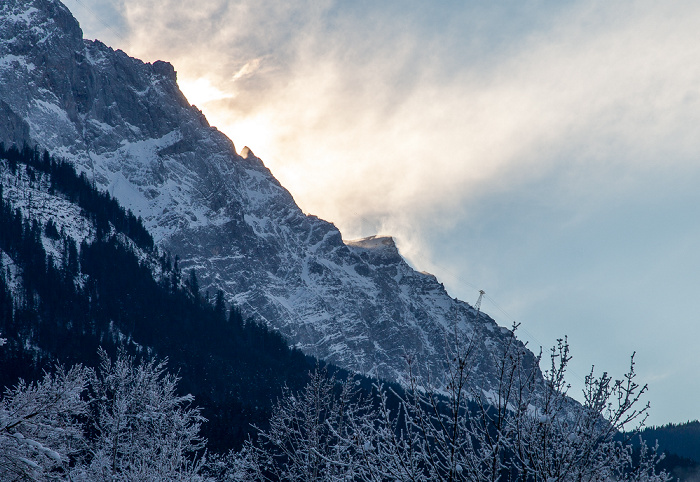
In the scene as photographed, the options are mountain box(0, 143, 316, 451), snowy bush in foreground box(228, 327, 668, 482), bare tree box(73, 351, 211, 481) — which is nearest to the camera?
snowy bush in foreground box(228, 327, 668, 482)

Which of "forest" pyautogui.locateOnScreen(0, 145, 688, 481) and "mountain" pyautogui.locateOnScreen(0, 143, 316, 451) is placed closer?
"forest" pyautogui.locateOnScreen(0, 145, 688, 481)

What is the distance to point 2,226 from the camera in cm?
10250

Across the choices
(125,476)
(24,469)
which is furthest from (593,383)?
(125,476)

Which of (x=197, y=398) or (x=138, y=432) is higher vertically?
(x=197, y=398)

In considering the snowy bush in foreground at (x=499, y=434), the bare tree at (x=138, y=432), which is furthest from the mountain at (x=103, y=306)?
the snowy bush in foreground at (x=499, y=434)

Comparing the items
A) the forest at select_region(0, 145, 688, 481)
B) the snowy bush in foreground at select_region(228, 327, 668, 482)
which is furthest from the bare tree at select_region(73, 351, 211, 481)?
the snowy bush in foreground at select_region(228, 327, 668, 482)

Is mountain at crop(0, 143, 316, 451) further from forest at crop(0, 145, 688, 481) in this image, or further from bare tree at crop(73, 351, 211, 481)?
bare tree at crop(73, 351, 211, 481)

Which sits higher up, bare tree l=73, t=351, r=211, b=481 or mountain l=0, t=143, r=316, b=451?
mountain l=0, t=143, r=316, b=451

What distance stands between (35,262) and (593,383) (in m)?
108

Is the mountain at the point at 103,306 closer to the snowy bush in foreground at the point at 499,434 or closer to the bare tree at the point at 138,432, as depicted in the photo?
the bare tree at the point at 138,432

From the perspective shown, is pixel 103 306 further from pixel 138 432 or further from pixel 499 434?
pixel 499 434

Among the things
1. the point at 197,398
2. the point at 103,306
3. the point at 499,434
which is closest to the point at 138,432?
the point at 499,434

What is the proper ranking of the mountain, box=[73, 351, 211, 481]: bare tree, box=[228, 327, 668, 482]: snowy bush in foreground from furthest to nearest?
the mountain, box=[73, 351, 211, 481]: bare tree, box=[228, 327, 668, 482]: snowy bush in foreground

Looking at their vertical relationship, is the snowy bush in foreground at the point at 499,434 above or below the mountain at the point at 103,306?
below
